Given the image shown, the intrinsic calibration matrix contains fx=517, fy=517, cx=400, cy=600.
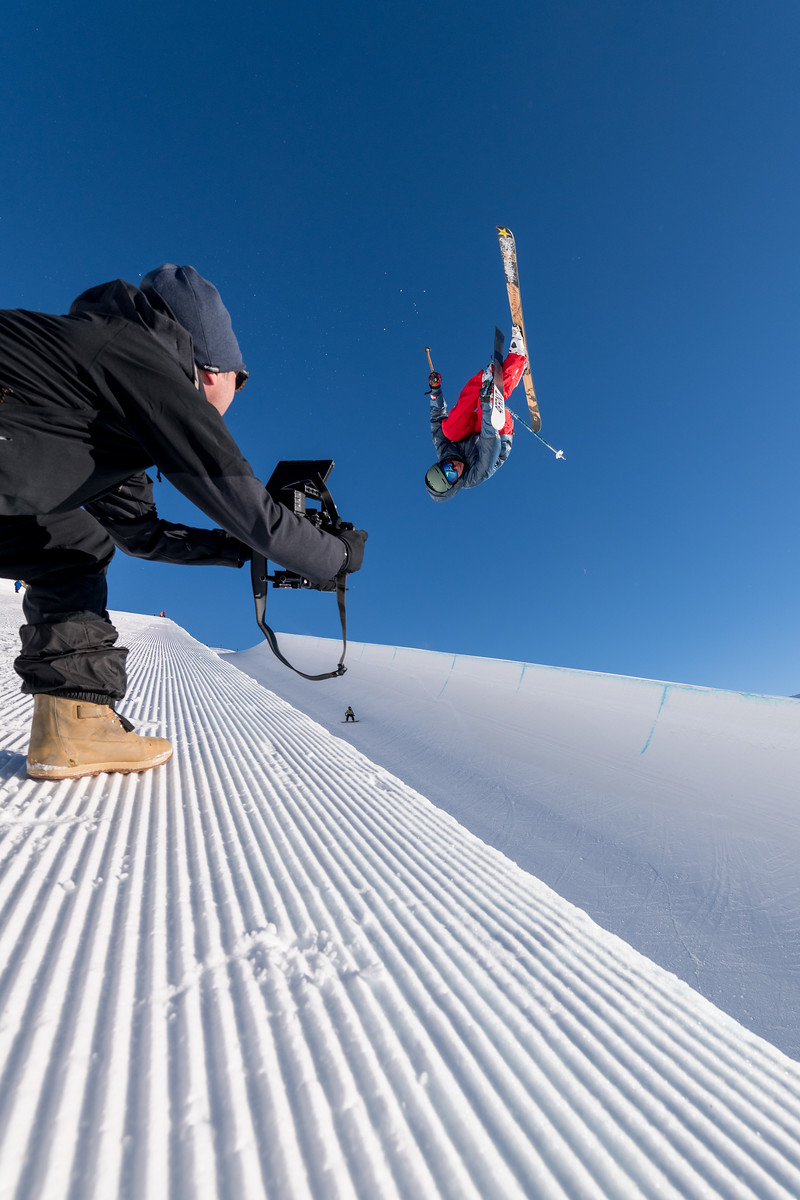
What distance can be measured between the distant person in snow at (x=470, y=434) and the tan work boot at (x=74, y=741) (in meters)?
5.99

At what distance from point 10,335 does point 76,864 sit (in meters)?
1.22

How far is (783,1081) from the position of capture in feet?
3.09

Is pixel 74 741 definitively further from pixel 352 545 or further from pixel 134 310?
pixel 134 310

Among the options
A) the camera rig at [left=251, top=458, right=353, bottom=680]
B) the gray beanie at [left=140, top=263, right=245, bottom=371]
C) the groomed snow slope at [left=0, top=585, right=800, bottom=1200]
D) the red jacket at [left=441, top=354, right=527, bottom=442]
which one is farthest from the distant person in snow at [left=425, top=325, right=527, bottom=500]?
the groomed snow slope at [left=0, top=585, right=800, bottom=1200]

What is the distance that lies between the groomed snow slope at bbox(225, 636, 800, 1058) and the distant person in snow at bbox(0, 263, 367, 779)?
1633 mm

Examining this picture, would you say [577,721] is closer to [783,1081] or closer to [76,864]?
[783,1081]

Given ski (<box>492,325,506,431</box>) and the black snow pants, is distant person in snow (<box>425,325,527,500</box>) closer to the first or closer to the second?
ski (<box>492,325,506,431</box>)

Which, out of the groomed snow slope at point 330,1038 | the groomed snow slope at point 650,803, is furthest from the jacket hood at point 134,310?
the groomed snow slope at point 650,803

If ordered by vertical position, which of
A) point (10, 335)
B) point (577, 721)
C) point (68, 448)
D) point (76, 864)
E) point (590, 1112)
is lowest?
point (76, 864)

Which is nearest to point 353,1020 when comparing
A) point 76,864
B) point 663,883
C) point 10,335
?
point 76,864

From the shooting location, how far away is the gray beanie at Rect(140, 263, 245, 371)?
5.05 ft

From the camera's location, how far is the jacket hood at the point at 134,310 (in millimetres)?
1363

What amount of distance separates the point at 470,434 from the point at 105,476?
699cm

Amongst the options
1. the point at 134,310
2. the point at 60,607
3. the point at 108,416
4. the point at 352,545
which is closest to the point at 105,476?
the point at 108,416
